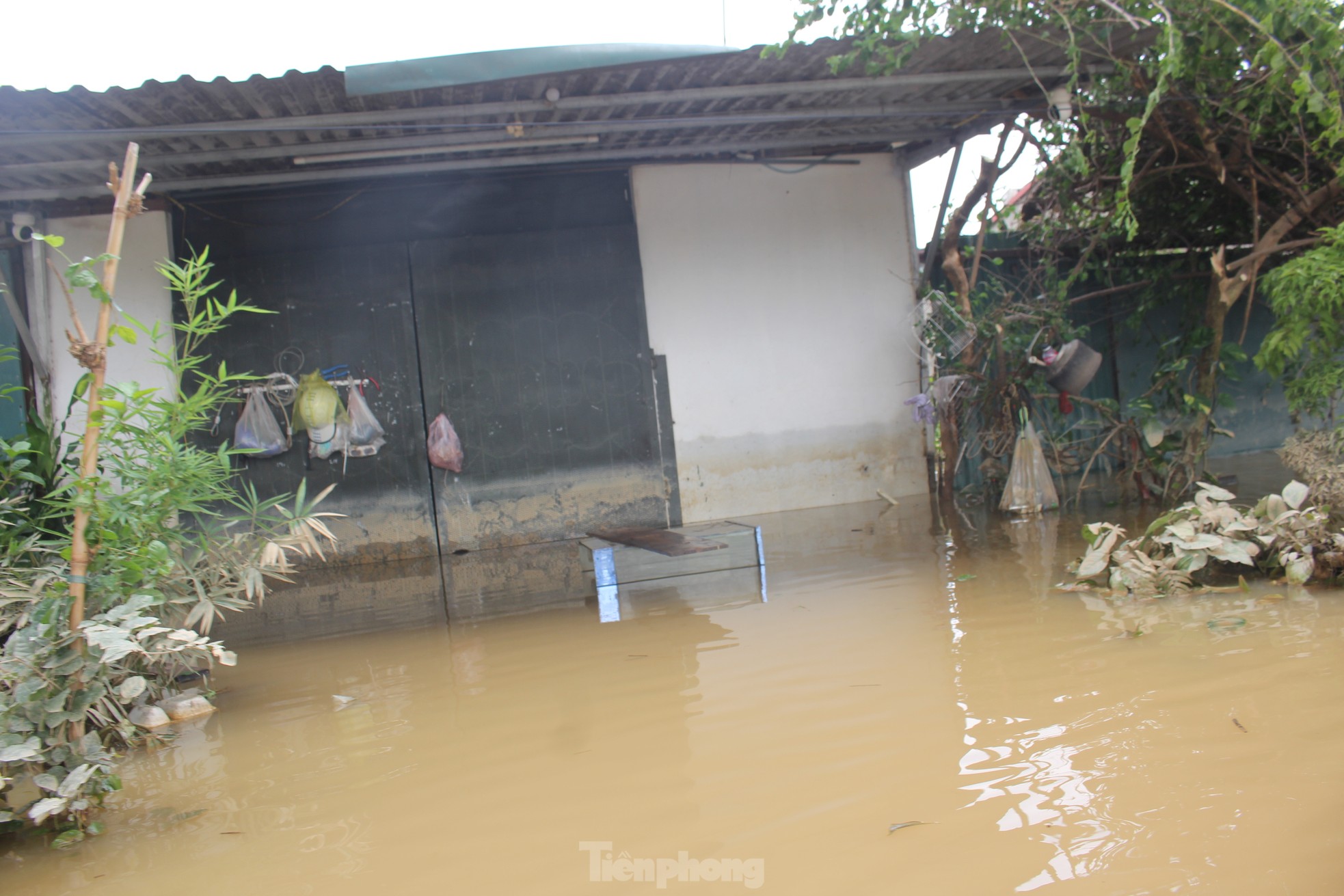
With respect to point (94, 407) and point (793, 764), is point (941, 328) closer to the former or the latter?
point (793, 764)

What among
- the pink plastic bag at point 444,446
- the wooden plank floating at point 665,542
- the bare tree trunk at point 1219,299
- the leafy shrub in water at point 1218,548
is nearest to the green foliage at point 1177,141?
the bare tree trunk at point 1219,299

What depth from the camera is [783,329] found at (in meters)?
8.44

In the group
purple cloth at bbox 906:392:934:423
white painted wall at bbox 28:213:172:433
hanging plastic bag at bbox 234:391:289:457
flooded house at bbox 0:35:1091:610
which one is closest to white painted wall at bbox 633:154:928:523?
flooded house at bbox 0:35:1091:610

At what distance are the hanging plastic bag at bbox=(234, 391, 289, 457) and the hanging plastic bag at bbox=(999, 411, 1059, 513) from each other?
19.2 ft

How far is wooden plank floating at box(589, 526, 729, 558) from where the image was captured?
502cm

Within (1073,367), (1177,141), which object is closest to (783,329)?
(1073,367)

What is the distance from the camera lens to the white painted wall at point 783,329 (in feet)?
27.0

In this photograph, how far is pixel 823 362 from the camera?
334 inches

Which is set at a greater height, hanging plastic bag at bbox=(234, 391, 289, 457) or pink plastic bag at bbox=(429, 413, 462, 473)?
hanging plastic bag at bbox=(234, 391, 289, 457)

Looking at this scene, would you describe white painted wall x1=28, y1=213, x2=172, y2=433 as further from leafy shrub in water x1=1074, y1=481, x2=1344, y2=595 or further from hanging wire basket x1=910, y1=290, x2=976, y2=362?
leafy shrub in water x1=1074, y1=481, x2=1344, y2=595

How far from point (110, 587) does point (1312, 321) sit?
5.71 m

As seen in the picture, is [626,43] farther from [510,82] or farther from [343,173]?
[343,173]

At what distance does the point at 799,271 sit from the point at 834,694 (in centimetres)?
610

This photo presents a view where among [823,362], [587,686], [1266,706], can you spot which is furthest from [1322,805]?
[823,362]
